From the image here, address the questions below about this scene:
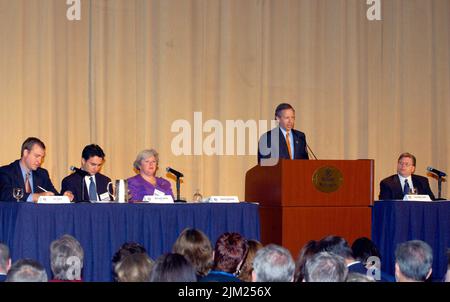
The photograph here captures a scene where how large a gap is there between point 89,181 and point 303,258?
3072 mm

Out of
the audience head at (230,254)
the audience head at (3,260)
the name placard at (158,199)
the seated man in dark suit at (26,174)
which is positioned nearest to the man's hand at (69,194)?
the seated man in dark suit at (26,174)

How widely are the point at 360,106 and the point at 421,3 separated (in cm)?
146

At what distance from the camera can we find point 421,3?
28.9 ft

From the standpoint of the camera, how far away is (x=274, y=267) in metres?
2.89

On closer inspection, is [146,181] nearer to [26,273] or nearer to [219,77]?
[219,77]

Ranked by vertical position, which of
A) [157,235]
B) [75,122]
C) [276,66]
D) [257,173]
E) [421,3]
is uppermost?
[421,3]

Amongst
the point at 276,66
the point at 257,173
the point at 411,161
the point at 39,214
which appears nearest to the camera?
the point at 39,214

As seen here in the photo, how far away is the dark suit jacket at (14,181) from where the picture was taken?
5.56 meters

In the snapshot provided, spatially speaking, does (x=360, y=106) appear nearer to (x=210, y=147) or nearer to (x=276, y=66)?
(x=276, y=66)

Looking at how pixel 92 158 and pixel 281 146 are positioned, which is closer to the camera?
pixel 92 158

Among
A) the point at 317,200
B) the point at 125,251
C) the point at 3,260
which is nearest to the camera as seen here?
the point at 3,260

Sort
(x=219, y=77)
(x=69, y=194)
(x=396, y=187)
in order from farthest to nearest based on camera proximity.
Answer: (x=219, y=77), (x=396, y=187), (x=69, y=194)

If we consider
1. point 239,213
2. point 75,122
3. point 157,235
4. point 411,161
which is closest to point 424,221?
point 411,161

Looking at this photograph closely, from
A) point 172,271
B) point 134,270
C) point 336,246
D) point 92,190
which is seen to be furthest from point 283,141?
point 172,271
